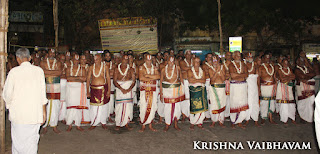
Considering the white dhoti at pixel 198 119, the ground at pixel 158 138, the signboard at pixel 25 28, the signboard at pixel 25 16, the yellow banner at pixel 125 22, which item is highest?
the signboard at pixel 25 16

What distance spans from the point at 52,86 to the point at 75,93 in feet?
2.02

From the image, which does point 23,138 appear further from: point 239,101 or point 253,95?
point 253,95

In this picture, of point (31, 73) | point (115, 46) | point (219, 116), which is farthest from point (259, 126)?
point (115, 46)

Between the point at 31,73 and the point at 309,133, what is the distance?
6.48 m

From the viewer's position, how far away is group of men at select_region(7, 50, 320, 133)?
21.6 feet

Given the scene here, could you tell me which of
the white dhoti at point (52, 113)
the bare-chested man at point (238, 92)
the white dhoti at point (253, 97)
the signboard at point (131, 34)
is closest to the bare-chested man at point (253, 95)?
the white dhoti at point (253, 97)

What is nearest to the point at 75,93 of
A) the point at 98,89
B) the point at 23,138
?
the point at 98,89

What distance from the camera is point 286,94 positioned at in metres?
7.27

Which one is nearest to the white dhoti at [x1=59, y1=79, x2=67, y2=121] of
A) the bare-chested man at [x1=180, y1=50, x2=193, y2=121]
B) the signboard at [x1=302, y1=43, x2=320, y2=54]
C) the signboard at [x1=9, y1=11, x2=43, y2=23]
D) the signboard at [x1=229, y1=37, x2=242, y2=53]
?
the bare-chested man at [x1=180, y1=50, x2=193, y2=121]

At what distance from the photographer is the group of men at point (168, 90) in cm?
659

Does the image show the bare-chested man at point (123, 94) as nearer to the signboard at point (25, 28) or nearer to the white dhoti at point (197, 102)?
the white dhoti at point (197, 102)

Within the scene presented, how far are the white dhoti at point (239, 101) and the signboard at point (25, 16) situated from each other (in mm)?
17171

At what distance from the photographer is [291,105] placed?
723 cm

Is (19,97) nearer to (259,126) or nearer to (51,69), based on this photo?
(51,69)
